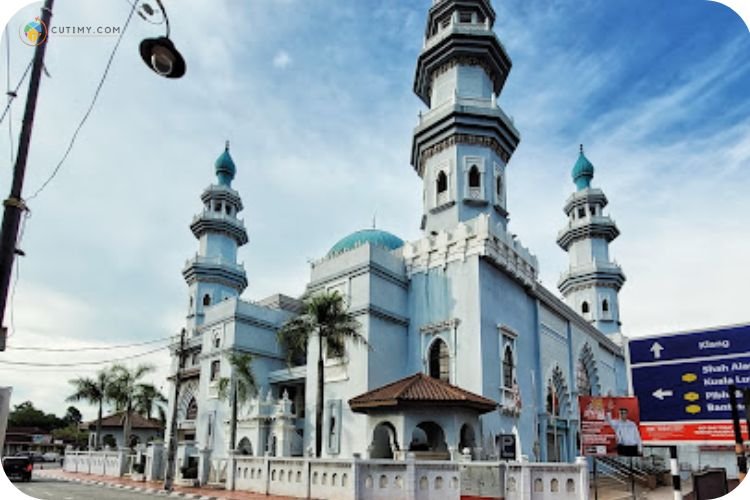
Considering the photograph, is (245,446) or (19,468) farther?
(245,446)

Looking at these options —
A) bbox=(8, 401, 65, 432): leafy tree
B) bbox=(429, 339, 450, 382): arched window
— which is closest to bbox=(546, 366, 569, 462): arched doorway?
bbox=(429, 339, 450, 382): arched window

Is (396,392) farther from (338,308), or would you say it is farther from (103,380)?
(103,380)

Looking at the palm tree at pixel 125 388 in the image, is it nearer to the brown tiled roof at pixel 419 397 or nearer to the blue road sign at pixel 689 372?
the brown tiled roof at pixel 419 397

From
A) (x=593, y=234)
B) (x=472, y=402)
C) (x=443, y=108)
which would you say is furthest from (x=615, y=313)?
(x=472, y=402)

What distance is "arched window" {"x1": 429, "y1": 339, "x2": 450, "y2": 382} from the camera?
23828 mm

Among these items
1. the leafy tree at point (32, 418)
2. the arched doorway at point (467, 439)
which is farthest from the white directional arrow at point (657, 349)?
the leafy tree at point (32, 418)

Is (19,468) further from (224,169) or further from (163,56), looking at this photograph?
(224,169)

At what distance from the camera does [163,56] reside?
20.2ft

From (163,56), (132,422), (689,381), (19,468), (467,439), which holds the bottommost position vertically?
(19,468)

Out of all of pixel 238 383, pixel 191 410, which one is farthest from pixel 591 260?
pixel 191 410

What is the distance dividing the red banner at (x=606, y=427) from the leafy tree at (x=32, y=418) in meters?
58.3

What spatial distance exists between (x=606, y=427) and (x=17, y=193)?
38.0ft

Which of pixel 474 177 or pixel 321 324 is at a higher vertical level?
pixel 474 177

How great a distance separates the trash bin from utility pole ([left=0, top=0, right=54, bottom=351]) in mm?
8900
